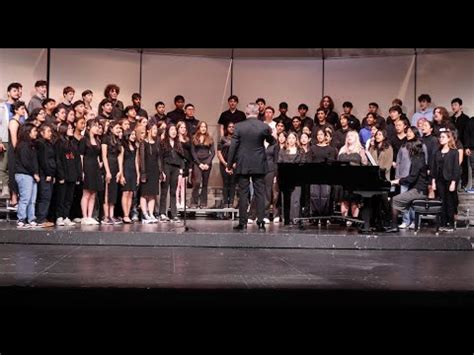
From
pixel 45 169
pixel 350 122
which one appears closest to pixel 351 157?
pixel 350 122

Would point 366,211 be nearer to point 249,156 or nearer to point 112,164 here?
point 249,156

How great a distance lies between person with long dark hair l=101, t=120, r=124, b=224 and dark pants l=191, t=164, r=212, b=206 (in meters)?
2.29

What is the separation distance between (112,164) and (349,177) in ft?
11.9

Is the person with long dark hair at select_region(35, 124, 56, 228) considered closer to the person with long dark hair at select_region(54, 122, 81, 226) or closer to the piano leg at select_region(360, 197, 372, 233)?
the person with long dark hair at select_region(54, 122, 81, 226)

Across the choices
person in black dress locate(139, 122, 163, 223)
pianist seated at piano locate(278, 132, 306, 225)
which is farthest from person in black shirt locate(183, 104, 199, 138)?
pianist seated at piano locate(278, 132, 306, 225)

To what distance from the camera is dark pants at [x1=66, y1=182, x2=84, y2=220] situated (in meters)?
12.1

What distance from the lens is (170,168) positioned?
12531 millimetres

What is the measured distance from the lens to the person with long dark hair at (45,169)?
10876 mm

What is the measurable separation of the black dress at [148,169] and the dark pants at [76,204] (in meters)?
1.03
